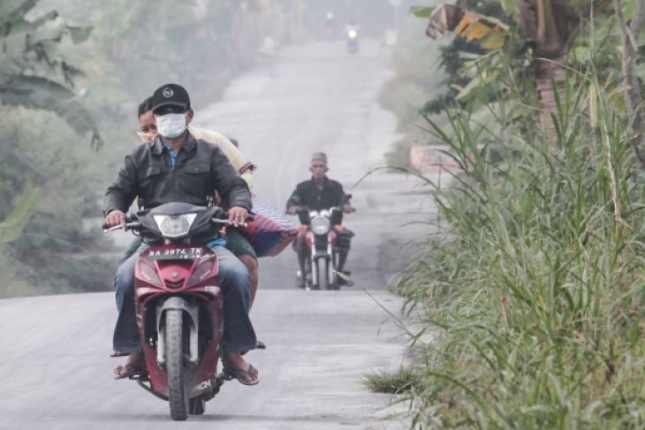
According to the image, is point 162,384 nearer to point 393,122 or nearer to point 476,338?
point 476,338

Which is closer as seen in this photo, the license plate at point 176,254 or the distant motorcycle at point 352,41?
the license plate at point 176,254

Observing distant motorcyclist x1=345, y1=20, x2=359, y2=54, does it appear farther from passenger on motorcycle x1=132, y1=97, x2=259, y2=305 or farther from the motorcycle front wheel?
passenger on motorcycle x1=132, y1=97, x2=259, y2=305

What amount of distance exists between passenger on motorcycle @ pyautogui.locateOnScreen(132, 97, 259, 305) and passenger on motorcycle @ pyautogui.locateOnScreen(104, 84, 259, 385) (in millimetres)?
173

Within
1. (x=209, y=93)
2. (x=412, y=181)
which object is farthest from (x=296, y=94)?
(x=412, y=181)

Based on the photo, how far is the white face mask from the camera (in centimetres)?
1115

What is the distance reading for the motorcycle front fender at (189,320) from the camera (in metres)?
10.5

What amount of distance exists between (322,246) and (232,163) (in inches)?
405

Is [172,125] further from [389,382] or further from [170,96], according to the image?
[389,382]

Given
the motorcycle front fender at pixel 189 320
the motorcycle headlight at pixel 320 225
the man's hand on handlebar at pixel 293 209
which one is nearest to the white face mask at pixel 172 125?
the motorcycle front fender at pixel 189 320

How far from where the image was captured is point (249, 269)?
38.4 feet

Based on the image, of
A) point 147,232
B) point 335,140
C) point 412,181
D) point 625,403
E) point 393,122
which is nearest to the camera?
point 625,403

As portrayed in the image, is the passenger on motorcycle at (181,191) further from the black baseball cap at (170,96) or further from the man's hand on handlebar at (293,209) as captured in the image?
the man's hand on handlebar at (293,209)

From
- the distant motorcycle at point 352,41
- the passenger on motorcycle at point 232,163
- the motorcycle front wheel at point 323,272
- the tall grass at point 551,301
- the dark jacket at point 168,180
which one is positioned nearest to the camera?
the tall grass at point 551,301

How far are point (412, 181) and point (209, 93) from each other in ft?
93.8
